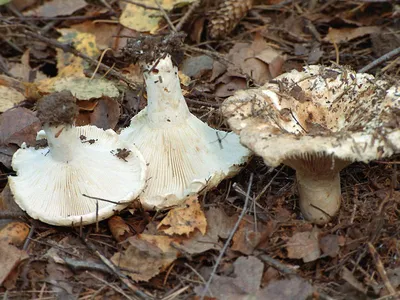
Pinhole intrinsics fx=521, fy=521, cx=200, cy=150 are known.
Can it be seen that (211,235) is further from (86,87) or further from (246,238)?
(86,87)

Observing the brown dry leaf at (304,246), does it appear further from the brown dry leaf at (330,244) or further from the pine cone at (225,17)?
the pine cone at (225,17)

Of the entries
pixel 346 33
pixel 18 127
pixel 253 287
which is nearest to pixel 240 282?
pixel 253 287

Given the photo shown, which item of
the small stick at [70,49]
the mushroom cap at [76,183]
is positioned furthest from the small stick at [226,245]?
the small stick at [70,49]

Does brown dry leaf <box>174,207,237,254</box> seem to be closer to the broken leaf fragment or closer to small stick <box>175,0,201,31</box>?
the broken leaf fragment

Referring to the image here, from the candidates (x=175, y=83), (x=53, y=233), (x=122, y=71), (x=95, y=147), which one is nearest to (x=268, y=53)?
(x=122, y=71)

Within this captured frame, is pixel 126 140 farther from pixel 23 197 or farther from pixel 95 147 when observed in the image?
pixel 23 197

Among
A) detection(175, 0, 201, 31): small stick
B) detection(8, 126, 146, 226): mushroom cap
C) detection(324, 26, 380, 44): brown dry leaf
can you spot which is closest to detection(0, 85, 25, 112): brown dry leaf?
detection(8, 126, 146, 226): mushroom cap
